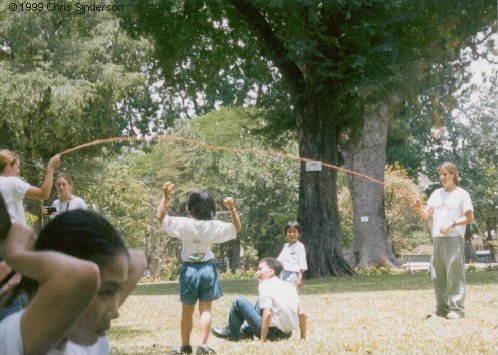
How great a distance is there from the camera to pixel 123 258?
147 centimetres

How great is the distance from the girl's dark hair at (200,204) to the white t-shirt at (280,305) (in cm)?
119

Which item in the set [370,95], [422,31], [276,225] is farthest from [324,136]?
[276,225]

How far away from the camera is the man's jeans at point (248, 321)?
723 centimetres

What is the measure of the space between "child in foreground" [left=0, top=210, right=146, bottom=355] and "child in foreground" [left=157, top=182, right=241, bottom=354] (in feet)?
15.0

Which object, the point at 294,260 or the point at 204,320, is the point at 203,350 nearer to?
the point at 204,320

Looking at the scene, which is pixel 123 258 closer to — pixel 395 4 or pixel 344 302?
pixel 344 302

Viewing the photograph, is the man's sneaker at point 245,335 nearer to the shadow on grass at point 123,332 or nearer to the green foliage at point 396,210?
the shadow on grass at point 123,332

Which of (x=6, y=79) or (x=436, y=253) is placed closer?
(x=436, y=253)

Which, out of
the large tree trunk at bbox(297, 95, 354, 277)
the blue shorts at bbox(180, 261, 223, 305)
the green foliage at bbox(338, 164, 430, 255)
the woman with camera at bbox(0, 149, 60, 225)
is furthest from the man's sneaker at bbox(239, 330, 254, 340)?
the green foliage at bbox(338, 164, 430, 255)

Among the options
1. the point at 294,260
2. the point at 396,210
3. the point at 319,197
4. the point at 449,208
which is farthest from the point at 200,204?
the point at 396,210

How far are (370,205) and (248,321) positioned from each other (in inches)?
794

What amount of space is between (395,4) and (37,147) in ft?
46.7

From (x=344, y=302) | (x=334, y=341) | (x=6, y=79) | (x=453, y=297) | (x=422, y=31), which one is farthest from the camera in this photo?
(x=6, y=79)

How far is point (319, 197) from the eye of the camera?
18797 millimetres
